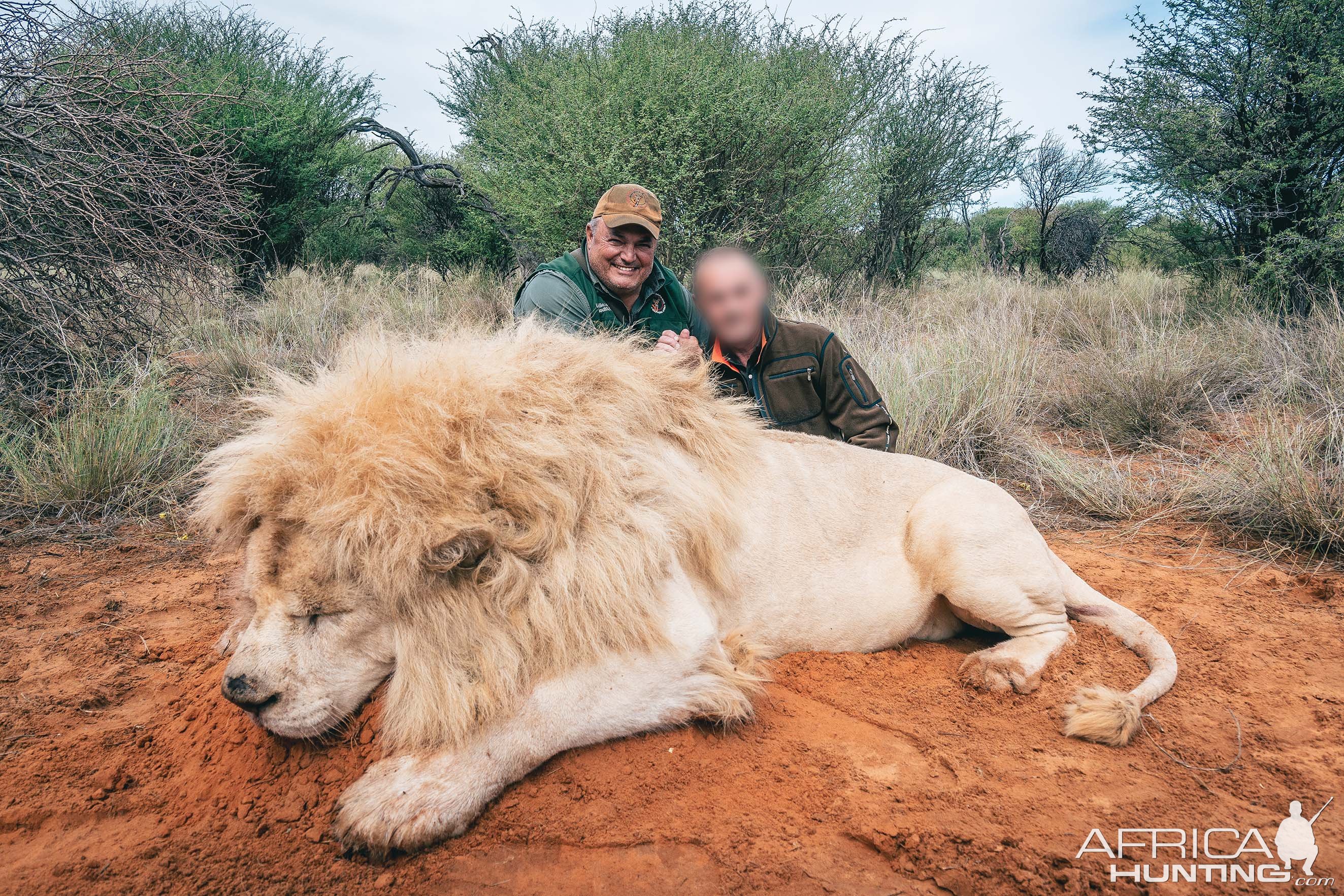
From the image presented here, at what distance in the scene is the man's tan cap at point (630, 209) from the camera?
14.2 ft

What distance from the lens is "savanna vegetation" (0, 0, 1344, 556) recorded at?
14.7 ft

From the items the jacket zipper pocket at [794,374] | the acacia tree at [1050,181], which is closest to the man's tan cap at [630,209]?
the jacket zipper pocket at [794,374]

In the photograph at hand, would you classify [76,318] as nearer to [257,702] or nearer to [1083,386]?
[257,702]

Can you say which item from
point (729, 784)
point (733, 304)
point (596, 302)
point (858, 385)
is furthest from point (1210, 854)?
point (596, 302)

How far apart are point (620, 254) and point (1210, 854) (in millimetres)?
3894

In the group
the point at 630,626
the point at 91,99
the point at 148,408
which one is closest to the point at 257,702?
the point at 630,626

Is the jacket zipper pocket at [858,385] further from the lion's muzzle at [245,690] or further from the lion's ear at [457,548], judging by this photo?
the lion's muzzle at [245,690]

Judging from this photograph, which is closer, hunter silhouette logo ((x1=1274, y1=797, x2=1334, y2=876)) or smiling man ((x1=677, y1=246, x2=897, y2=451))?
hunter silhouette logo ((x1=1274, y1=797, x2=1334, y2=876))

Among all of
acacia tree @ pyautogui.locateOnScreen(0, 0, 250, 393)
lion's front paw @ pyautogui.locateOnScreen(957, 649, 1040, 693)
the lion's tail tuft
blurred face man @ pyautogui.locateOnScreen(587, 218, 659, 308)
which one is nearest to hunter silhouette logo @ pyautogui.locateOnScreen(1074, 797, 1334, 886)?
the lion's tail tuft

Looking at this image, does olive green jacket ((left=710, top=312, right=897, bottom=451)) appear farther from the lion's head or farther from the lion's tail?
the lion's head

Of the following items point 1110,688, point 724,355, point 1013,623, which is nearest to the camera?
point 1110,688

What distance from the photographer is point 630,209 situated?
14.3 ft

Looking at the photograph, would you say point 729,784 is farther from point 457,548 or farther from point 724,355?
point 724,355

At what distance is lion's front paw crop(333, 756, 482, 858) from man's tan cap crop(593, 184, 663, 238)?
3346 millimetres
